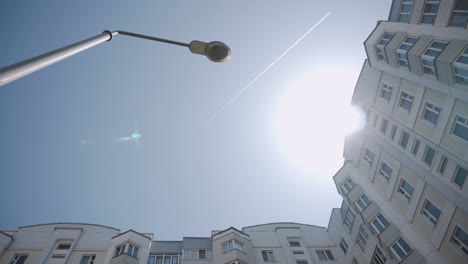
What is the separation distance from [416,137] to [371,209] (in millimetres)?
7857

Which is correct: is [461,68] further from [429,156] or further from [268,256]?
[268,256]

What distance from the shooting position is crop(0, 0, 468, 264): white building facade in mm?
18797

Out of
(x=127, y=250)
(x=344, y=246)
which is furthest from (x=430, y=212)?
(x=127, y=250)

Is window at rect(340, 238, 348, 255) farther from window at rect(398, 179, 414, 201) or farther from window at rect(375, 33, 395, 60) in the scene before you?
window at rect(375, 33, 395, 60)

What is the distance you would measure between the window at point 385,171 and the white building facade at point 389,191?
91mm

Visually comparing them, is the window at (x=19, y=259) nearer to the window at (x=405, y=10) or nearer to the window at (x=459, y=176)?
the window at (x=459, y=176)

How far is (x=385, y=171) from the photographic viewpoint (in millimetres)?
25875

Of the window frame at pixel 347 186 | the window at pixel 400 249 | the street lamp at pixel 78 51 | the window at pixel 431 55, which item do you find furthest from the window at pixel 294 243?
the street lamp at pixel 78 51

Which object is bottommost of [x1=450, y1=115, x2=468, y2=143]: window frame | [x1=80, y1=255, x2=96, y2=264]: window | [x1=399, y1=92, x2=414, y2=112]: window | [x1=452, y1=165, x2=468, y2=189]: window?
[x1=452, y1=165, x2=468, y2=189]: window

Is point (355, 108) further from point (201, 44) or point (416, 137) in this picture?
point (201, 44)

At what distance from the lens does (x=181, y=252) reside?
28953 millimetres

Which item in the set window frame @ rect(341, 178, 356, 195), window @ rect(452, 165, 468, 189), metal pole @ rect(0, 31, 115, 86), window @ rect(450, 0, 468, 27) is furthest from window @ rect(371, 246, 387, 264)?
metal pole @ rect(0, 31, 115, 86)

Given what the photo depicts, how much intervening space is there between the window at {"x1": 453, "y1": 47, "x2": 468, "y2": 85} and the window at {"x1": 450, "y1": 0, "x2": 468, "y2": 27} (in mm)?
1962

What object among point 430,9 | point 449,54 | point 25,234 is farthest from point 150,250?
point 430,9
